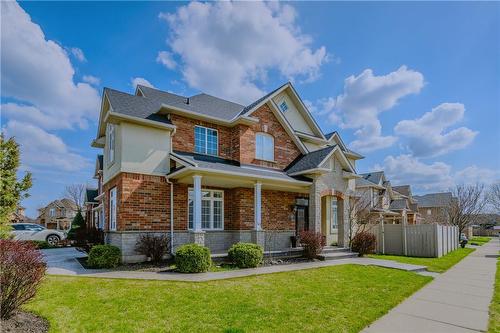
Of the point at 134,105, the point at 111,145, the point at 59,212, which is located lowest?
the point at 59,212

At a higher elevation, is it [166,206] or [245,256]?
[166,206]

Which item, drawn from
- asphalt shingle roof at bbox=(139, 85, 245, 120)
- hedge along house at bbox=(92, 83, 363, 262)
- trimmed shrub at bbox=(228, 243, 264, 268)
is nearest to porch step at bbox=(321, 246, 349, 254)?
hedge along house at bbox=(92, 83, 363, 262)

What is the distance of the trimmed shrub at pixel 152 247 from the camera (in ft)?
40.0

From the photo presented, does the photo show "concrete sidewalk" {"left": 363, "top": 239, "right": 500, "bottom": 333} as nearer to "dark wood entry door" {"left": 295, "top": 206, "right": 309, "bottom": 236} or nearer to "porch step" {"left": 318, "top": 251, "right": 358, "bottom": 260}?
"porch step" {"left": 318, "top": 251, "right": 358, "bottom": 260}

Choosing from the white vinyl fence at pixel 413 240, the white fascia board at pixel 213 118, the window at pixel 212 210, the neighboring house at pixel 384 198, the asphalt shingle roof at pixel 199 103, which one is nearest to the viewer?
the white fascia board at pixel 213 118

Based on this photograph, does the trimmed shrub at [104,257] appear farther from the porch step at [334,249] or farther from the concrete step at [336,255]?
the porch step at [334,249]

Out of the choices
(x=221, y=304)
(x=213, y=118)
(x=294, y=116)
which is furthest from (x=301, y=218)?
(x=221, y=304)

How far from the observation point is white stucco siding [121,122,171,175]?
506 inches

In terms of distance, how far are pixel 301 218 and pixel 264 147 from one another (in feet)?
15.6

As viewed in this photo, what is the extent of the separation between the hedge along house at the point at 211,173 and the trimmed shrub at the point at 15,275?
6847 millimetres

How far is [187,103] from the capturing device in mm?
16172

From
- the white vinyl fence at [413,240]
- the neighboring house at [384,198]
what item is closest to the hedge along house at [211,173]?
the white vinyl fence at [413,240]

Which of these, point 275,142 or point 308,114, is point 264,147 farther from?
point 308,114

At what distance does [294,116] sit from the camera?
1984 cm
